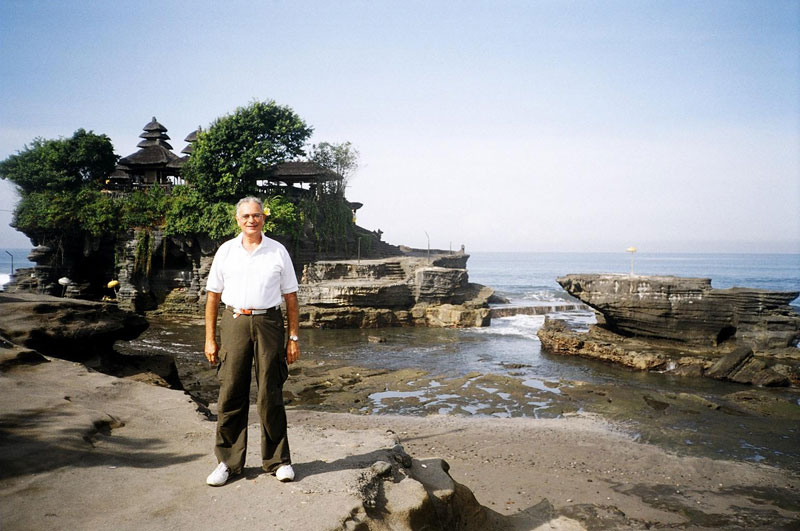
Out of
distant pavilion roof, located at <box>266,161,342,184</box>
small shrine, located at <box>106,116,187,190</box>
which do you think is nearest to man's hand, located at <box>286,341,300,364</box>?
distant pavilion roof, located at <box>266,161,342,184</box>

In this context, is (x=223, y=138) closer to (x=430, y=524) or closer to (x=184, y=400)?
(x=184, y=400)

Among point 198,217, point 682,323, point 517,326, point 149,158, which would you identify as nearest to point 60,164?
point 149,158

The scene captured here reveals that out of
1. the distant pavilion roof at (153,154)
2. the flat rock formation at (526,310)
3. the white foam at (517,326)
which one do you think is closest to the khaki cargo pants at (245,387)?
the white foam at (517,326)

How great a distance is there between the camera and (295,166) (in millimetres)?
32156

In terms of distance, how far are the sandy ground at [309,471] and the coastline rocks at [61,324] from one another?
2251 mm

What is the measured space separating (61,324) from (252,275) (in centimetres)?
764

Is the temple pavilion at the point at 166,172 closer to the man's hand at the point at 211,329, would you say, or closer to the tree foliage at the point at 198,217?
the tree foliage at the point at 198,217

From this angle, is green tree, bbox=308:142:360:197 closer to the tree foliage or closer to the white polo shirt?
the tree foliage

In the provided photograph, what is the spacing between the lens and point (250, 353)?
4.11 metres

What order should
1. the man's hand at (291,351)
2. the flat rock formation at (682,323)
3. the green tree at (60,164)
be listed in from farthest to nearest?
the green tree at (60,164), the flat rock formation at (682,323), the man's hand at (291,351)

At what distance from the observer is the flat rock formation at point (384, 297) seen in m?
25.7

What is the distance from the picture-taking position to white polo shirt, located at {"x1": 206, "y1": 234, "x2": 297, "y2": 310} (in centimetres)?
409

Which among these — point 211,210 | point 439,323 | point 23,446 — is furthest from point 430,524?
point 211,210

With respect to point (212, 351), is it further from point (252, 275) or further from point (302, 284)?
point (302, 284)
